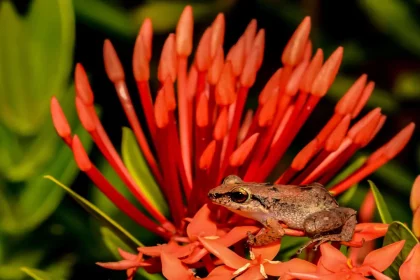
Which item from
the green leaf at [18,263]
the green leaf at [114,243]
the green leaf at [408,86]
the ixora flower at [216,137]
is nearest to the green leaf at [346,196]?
the ixora flower at [216,137]

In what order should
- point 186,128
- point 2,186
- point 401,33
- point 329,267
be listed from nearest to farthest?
point 329,267, point 186,128, point 2,186, point 401,33

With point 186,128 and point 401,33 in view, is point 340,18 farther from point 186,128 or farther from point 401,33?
point 186,128

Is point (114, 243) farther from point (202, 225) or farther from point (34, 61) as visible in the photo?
point (34, 61)

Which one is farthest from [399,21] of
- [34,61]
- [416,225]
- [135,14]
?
[416,225]

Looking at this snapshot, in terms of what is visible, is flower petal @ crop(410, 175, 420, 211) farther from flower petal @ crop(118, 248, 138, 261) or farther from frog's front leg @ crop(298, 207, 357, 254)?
flower petal @ crop(118, 248, 138, 261)

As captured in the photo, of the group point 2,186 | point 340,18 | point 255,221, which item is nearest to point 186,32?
point 255,221

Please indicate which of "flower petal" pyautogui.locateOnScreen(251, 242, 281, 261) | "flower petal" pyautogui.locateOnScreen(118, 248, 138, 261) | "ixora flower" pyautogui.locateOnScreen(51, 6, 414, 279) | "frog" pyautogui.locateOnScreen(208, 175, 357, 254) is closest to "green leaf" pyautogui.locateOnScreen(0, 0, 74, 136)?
"ixora flower" pyautogui.locateOnScreen(51, 6, 414, 279)

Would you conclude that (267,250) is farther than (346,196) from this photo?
No
